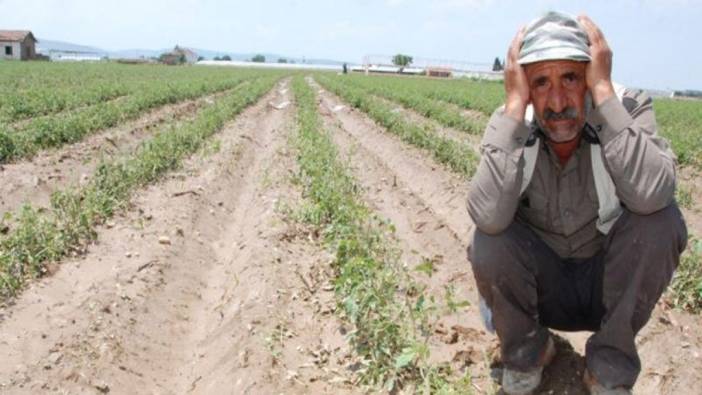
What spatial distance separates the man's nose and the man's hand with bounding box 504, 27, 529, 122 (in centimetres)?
9

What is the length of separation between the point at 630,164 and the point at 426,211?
13.4 ft

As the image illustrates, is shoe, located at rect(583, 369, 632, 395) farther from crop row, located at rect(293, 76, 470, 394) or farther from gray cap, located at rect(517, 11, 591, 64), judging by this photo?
gray cap, located at rect(517, 11, 591, 64)

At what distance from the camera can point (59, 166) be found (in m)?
7.35

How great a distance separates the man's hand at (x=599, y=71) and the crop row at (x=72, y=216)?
340 cm

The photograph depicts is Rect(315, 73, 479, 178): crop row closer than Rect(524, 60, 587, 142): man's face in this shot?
No

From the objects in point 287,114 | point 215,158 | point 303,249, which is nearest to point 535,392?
point 303,249

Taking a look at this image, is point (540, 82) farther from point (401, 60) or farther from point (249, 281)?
point (401, 60)

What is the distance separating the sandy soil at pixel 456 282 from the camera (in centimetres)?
309

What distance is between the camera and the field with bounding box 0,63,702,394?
3.13m

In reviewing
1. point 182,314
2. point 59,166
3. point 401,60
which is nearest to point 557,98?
point 182,314

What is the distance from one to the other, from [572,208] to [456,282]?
1846 mm

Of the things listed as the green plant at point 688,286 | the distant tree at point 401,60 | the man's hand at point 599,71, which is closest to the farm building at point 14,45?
the distant tree at point 401,60

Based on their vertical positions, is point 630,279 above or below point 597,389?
above

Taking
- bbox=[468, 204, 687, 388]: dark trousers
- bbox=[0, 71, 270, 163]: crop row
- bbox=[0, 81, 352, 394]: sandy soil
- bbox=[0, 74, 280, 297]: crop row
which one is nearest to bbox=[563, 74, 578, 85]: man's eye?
bbox=[468, 204, 687, 388]: dark trousers
